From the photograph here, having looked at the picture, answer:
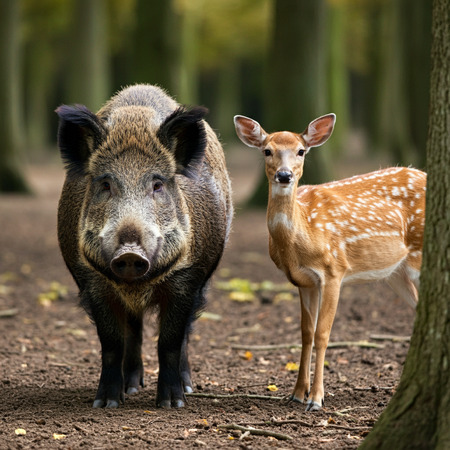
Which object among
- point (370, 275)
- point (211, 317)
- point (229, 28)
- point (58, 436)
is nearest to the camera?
point (58, 436)

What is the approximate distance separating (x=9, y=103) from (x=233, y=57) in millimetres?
24391

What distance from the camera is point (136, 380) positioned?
6414mm

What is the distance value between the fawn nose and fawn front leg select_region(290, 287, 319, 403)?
36.3 inches

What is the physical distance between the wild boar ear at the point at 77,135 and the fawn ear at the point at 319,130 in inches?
55.3

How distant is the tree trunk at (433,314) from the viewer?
12.8 ft

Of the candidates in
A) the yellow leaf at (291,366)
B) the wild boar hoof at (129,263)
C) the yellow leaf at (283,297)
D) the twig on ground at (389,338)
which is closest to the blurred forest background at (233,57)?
the yellow leaf at (283,297)

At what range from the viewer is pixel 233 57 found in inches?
1674

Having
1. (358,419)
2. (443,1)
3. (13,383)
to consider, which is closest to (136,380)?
(13,383)

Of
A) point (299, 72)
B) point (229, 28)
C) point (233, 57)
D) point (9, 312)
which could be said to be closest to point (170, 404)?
point (9, 312)

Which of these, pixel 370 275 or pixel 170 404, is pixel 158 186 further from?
pixel 370 275

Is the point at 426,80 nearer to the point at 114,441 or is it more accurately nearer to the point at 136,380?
the point at 136,380

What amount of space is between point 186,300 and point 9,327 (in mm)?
3188

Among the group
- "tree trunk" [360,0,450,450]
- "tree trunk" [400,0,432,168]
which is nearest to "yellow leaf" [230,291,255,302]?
"tree trunk" [400,0,432,168]

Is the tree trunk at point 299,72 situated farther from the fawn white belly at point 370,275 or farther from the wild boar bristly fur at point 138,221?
the wild boar bristly fur at point 138,221
